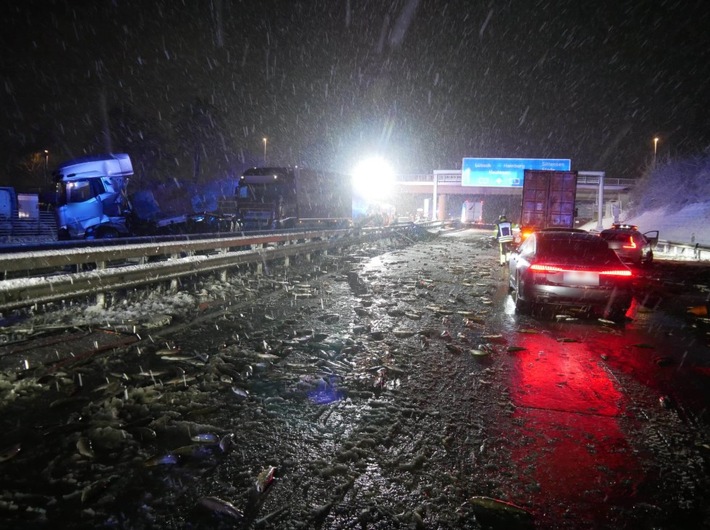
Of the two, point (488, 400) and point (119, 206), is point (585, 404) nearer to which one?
point (488, 400)

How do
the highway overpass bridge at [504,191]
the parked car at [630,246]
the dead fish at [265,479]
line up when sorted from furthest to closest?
the highway overpass bridge at [504,191] < the parked car at [630,246] < the dead fish at [265,479]

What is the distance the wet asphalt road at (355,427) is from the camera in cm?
232

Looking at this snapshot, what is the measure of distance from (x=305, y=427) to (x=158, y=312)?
14.6 ft

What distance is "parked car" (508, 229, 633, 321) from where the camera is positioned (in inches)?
259

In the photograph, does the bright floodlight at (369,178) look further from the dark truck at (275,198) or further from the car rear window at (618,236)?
the car rear window at (618,236)

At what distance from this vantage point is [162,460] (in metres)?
2.75

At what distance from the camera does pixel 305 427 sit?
3.19m

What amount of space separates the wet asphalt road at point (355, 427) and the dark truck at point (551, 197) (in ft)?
47.0

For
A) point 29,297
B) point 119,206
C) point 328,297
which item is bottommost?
point 328,297

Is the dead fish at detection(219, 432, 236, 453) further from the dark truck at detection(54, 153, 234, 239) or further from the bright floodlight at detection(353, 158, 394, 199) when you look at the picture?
the bright floodlight at detection(353, 158, 394, 199)

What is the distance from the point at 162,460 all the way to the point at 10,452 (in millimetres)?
1005

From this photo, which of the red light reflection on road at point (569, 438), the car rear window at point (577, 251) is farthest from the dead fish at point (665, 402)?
the car rear window at point (577, 251)

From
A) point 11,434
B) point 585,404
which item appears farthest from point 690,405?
point 11,434

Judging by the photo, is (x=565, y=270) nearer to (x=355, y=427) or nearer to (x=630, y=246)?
(x=355, y=427)
